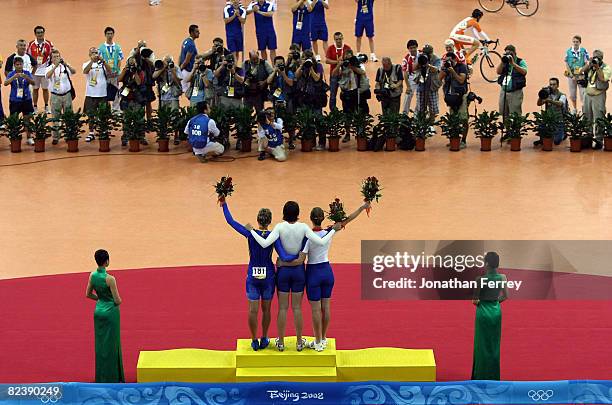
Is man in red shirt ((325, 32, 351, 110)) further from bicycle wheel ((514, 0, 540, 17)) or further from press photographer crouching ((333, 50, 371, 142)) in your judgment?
bicycle wheel ((514, 0, 540, 17))

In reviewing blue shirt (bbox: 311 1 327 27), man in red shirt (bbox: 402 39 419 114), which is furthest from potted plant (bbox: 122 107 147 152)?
blue shirt (bbox: 311 1 327 27)

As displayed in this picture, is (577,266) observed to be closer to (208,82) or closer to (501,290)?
(501,290)

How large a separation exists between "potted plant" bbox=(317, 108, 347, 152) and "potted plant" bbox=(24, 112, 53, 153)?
4.85 metres

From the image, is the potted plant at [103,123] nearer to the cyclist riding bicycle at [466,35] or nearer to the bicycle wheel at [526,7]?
the cyclist riding bicycle at [466,35]

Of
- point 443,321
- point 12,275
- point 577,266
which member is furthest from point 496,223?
point 12,275

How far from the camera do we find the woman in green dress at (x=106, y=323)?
13688 millimetres

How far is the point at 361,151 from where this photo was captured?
2341cm

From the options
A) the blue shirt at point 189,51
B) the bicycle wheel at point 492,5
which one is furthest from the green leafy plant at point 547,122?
the bicycle wheel at point 492,5

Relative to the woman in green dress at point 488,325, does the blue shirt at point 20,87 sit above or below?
above

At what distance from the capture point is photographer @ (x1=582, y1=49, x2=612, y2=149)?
2306 centimetres

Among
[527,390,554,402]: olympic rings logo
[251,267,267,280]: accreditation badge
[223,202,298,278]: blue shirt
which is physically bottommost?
[527,390,554,402]: olympic rings logo

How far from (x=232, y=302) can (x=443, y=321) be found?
265 cm

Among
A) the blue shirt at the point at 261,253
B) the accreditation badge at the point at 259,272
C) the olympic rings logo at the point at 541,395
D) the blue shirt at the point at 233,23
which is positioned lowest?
the olympic rings logo at the point at 541,395

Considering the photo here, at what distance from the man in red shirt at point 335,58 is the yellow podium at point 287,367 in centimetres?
1059
